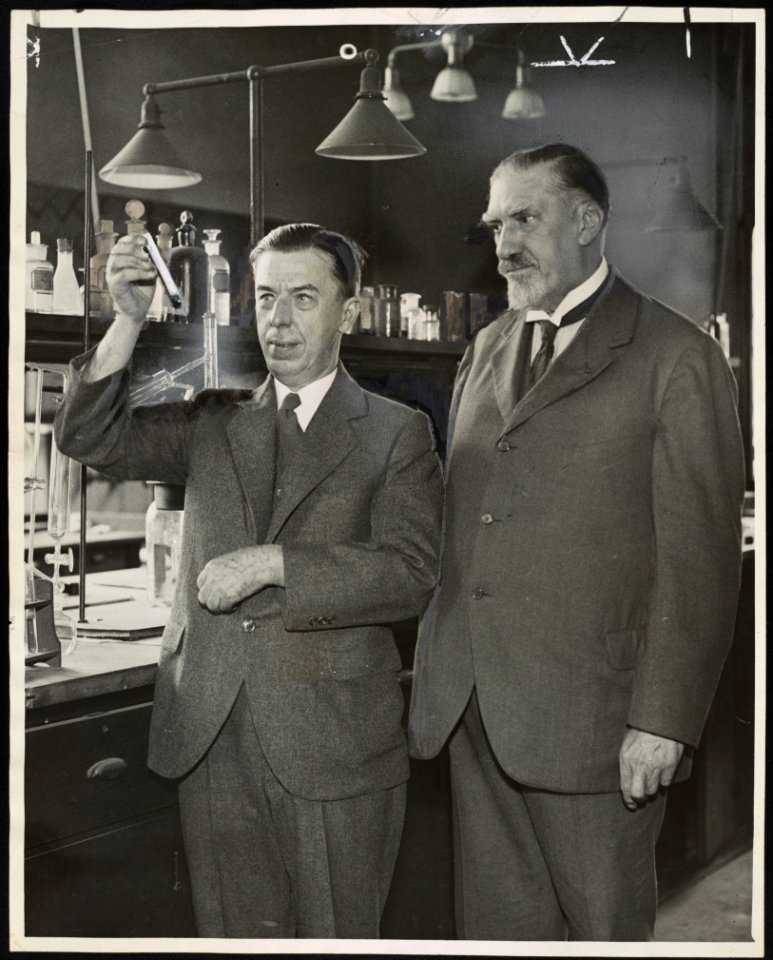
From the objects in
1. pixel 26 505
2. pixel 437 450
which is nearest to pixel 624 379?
pixel 437 450

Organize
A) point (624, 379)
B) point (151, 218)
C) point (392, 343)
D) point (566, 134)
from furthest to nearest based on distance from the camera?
point (392, 343) → point (151, 218) → point (566, 134) → point (624, 379)

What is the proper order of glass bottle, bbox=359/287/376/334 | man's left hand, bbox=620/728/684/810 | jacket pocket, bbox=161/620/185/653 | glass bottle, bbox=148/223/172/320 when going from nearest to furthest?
man's left hand, bbox=620/728/684/810, jacket pocket, bbox=161/620/185/653, glass bottle, bbox=148/223/172/320, glass bottle, bbox=359/287/376/334

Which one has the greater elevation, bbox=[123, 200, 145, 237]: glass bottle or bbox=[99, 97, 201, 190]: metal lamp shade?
bbox=[99, 97, 201, 190]: metal lamp shade

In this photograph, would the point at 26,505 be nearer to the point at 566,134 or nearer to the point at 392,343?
the point at 392,343

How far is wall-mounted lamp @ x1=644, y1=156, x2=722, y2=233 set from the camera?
2252 mm

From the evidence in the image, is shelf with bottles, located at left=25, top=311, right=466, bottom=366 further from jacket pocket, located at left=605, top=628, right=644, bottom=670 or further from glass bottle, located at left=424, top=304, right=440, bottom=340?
jacket pocket, located at left=605, top=628, right=644, bottom=670

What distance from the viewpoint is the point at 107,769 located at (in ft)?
7.02

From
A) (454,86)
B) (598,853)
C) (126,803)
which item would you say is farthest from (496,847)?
(454,86)

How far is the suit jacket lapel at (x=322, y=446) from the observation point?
6.84 ft

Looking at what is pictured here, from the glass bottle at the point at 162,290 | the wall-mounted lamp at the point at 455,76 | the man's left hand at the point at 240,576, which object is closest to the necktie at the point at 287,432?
the man's left hand at the point at 240,576

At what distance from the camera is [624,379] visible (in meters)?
2.04

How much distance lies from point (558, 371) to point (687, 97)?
2.27ft

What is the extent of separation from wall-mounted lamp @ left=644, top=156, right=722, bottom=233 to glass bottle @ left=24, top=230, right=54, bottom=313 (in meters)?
1.25

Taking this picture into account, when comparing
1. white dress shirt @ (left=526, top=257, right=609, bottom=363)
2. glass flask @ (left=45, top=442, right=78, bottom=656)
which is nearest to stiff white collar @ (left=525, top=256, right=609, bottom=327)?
white dress shirt @ (left=526, top=257, right=609, bottom=363)
